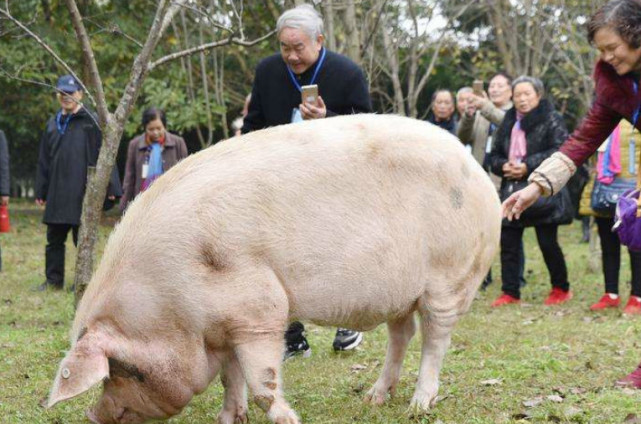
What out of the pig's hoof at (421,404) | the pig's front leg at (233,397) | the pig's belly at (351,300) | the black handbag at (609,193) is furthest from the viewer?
the black handbag at (609,193)

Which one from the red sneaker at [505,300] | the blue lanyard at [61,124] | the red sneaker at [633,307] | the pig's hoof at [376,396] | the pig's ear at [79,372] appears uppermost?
the blue lanyard at [61,124]

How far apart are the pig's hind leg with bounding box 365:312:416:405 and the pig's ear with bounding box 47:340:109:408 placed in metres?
1.78

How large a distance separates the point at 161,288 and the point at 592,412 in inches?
96.4

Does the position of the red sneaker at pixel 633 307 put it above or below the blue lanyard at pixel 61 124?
below

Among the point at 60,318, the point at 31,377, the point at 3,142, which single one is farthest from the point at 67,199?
the point at 31,377

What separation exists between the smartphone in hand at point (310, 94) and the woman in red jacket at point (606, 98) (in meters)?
1.35

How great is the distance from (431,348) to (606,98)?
1.70 meters

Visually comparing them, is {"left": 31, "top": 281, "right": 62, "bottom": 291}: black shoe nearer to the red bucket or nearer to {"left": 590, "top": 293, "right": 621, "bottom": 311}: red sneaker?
the red bucket

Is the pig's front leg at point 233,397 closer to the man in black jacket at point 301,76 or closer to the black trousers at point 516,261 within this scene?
the man in black jacket at point 301,76

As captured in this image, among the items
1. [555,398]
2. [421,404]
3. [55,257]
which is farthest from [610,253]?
[55,257]

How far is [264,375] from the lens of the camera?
4.50 m

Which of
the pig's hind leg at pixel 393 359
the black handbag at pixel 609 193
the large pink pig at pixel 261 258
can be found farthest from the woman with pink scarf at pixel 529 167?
the large pink pig at pixel 261 258

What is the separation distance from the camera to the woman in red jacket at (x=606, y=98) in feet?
16.2

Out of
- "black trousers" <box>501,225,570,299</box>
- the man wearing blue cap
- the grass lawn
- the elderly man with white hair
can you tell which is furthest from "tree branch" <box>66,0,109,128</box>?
"black trousers" <box>501,225,570,299</box>
